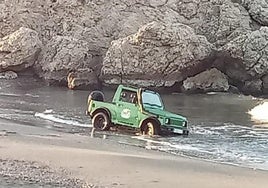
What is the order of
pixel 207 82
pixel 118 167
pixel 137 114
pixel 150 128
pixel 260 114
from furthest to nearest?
pixel 207 82 → pixel 260 114 → pixel 137 114 → pixel 150 128 → pixel 118 167

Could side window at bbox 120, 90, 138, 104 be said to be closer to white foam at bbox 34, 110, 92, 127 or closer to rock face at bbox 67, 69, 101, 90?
white foam at bbox 34, 110, 92, 127

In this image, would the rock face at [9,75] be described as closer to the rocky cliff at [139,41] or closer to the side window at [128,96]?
the rocky cliff at [139,41]

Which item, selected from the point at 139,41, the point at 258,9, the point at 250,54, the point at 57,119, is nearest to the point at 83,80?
the point at 139,41

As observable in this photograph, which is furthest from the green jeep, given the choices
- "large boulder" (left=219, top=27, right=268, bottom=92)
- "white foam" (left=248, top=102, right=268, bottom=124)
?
"large boulder" (left=219, top=27, right=268, bottom=92)

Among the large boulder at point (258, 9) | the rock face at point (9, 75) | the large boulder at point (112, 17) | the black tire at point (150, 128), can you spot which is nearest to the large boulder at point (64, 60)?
the rock face at point (9, 75)

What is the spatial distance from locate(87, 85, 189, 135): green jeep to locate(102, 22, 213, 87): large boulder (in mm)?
22630

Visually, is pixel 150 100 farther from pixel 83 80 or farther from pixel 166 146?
pixel 83 80

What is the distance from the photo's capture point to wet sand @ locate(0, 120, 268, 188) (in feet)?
30.0

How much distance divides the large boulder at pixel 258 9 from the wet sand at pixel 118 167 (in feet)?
118

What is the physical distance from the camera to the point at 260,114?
28.6m

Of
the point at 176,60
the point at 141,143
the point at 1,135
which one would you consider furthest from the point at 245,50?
the point at 1,135

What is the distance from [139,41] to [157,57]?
181cm

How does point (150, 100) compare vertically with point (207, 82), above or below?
below

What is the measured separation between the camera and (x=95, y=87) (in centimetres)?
4216
